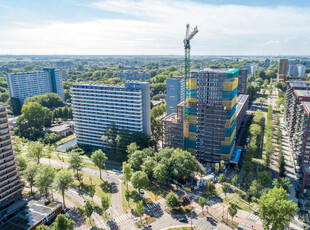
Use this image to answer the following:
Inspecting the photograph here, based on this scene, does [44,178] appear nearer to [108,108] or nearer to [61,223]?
[61,223]

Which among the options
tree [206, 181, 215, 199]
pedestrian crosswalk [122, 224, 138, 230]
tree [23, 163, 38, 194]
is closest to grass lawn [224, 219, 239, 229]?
tree [206, 181, 215, 199]

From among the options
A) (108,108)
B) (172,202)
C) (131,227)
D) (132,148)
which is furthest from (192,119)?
(131,227)

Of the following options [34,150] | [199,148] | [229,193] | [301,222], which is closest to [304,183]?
[301,222]

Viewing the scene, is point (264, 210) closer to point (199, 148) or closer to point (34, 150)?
point (199, 148)

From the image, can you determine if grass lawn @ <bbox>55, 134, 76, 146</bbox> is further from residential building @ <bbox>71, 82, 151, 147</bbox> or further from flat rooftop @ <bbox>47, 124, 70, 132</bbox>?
residential building @ <bbox>71, 82, 151, 147</bbox>

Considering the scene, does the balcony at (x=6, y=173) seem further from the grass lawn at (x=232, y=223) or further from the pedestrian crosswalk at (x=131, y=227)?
the grass lawn at (x=232, y=223)

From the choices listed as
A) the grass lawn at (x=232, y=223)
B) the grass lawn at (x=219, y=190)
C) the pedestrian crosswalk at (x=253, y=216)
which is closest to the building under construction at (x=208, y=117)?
the grass lawn at (x=219, y=190)
